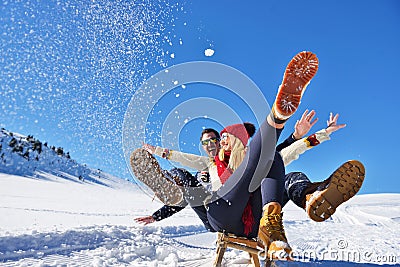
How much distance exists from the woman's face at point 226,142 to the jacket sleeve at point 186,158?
365 millimetres

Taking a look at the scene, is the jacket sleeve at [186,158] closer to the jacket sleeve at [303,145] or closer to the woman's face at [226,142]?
the woman's face at [226,142]

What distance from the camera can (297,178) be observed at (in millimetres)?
2311

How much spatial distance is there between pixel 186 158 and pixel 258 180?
104 centimetres

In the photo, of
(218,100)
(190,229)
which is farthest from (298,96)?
(190,229)

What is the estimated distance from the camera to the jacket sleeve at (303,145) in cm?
298

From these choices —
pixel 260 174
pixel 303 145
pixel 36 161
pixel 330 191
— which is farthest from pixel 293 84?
pixel 36 161

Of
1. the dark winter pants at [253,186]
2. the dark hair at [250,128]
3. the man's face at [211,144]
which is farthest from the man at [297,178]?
the dark hair at [250,128]

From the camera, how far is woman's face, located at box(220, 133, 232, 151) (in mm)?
2457

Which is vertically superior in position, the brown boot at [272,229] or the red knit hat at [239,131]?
the red knit hat at [239,131]

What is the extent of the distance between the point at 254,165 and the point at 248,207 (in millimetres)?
435

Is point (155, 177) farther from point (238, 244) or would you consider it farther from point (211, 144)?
point (238, 244)

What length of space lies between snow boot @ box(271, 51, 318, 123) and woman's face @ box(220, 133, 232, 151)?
684 mm

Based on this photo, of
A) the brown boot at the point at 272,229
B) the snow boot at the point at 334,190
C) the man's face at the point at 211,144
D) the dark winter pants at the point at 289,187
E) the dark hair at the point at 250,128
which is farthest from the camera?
the man's face at the point at 211,144

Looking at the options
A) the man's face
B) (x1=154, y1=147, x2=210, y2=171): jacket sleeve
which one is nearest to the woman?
the man's face
